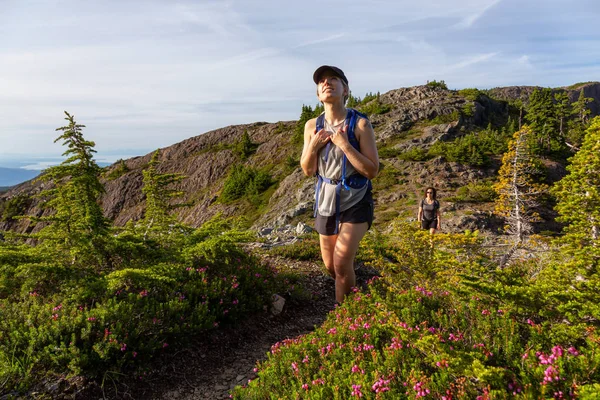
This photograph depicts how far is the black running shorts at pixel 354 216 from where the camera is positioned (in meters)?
3.96

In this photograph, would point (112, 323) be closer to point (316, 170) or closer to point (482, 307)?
point (316, 170)

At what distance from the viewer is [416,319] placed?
324 cm

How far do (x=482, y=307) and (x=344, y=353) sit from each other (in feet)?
4.35

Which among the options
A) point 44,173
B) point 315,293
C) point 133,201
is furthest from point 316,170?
point 133,201

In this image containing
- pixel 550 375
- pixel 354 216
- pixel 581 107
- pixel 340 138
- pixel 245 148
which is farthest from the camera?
pixel 245 148

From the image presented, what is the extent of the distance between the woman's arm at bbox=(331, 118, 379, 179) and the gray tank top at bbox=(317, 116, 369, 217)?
21 centimetres

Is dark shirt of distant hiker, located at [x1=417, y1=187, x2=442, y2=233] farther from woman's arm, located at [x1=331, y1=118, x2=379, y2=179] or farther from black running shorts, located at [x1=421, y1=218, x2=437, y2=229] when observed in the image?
woman's arm, located at [x1=331, y1=118, x2=379, y2=179]

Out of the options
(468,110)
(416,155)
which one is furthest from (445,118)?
(416,155)

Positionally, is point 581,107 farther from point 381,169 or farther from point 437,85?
point 381,169

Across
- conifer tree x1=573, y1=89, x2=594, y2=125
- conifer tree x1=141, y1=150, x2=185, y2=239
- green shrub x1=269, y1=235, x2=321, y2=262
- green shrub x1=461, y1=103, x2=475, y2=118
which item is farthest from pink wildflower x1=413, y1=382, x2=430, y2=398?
conifer tree x1=573, y1=89, x2=594, y2=125

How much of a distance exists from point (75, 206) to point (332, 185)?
12.2 feet

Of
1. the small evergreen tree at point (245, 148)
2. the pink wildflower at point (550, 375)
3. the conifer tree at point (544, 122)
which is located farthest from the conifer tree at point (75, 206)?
the small evergreen tree at point (245, 148)

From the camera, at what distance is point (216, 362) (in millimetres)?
4344

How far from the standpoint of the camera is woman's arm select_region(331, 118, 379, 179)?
3609mm
